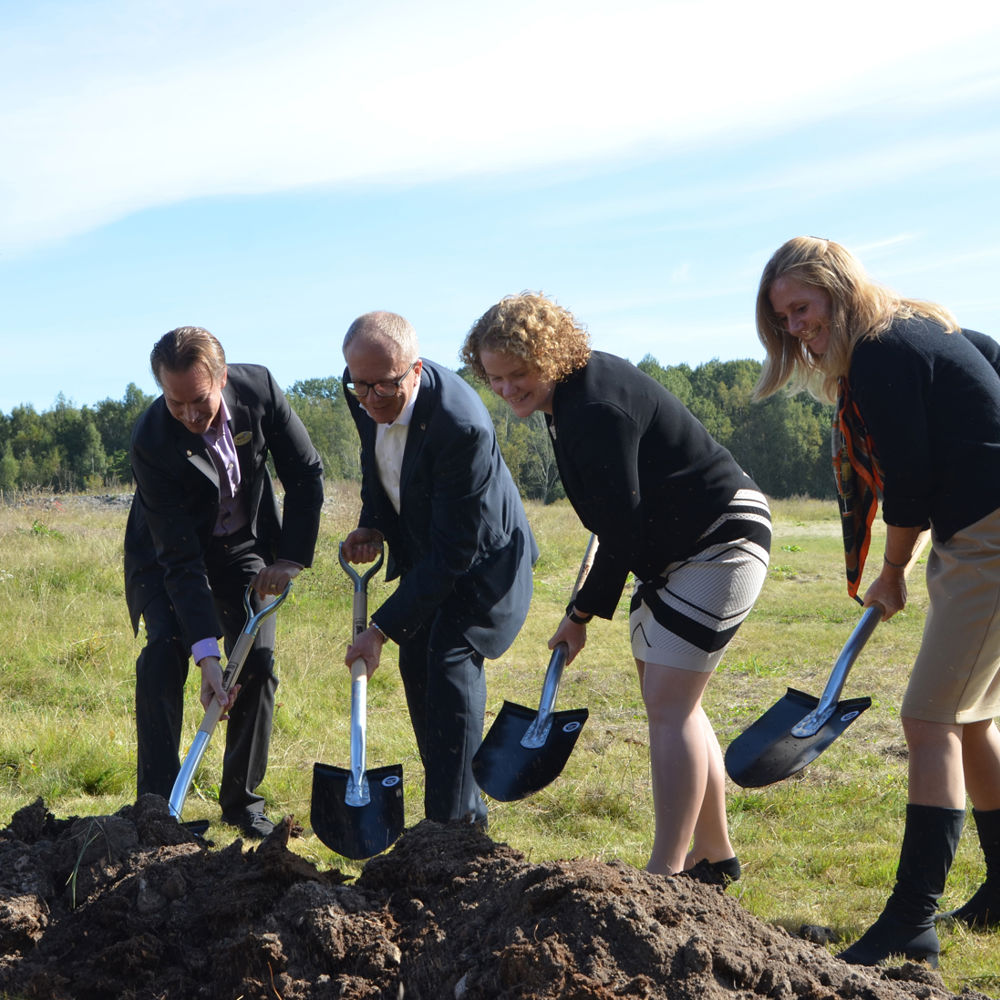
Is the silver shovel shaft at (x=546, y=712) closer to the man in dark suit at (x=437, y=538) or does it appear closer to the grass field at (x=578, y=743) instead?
the man in dark suit at (x=437, y=538)

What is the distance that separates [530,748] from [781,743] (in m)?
0.75

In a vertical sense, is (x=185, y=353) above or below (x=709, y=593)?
above

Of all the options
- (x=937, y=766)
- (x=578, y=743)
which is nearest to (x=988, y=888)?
(x=937, y=766)

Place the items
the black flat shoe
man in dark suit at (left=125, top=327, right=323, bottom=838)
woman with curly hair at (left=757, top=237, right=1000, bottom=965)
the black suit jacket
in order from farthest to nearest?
the black flat shoe, the black suit jacket, man in dark suit at (left=125, top=327, right=323, bottom=838), woman with curly hair at (left=757, top=237, right=1000, bottom=965)

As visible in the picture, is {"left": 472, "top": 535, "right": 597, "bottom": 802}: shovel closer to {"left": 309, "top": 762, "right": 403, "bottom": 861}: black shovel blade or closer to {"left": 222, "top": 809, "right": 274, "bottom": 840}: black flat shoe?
{"left": 309, "top": 762, "right": 403, "bottom": 861}: black shovel blade

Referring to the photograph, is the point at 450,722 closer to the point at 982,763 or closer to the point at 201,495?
the point at 201,495

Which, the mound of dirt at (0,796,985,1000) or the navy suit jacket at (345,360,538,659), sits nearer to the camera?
the mound of dirt at (0,796,985,1000)

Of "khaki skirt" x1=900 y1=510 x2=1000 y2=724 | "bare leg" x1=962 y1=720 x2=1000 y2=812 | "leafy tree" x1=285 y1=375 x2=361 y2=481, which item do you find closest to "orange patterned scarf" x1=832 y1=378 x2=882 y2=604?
"khaki skirt" x1=900 y1=510 x2=1000 y2=724

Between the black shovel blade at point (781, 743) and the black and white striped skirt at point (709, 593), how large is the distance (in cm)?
36

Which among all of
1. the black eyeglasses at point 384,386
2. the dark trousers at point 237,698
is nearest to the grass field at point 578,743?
the dark trousers at point 237,698

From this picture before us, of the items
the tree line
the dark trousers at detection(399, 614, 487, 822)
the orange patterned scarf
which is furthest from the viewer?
the tree line

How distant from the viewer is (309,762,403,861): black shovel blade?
2857 millimetres

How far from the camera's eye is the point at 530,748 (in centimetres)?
308

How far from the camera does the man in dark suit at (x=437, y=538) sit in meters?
3.10
